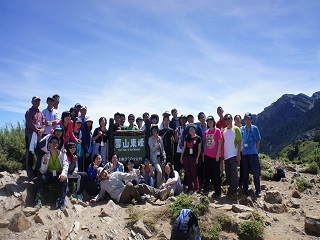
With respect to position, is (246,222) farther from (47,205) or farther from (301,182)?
(301,182)

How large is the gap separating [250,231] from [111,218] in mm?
4244

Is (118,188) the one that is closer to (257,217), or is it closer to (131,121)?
(131,121)

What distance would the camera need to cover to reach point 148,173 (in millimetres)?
11219

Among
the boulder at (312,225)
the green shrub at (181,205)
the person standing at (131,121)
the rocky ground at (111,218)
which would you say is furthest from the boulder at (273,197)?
the person standing at (131,121)

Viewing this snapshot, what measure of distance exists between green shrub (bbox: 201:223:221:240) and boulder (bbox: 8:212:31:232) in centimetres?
505

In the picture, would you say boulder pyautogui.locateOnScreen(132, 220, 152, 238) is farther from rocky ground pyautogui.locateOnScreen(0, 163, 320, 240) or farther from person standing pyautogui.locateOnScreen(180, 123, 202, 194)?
person standing pyautogui.locateOnScreen(180, 123, 202, 194)

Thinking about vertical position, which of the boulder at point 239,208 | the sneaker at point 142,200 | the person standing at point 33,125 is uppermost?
the person standing at point 33,125

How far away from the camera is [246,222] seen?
29.0ft

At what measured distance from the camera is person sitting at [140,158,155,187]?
36.4 ft

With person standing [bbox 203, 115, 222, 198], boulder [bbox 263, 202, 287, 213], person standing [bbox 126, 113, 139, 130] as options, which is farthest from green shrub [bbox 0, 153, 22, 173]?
boulder [bbox 263, 202, 287, 213]

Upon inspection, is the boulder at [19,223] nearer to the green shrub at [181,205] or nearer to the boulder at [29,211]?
the boulder at [29,211]

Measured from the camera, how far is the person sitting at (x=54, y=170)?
29.3ft

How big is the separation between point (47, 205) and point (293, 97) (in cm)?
21141

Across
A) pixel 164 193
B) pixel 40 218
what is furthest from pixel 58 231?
pixel 164 193
